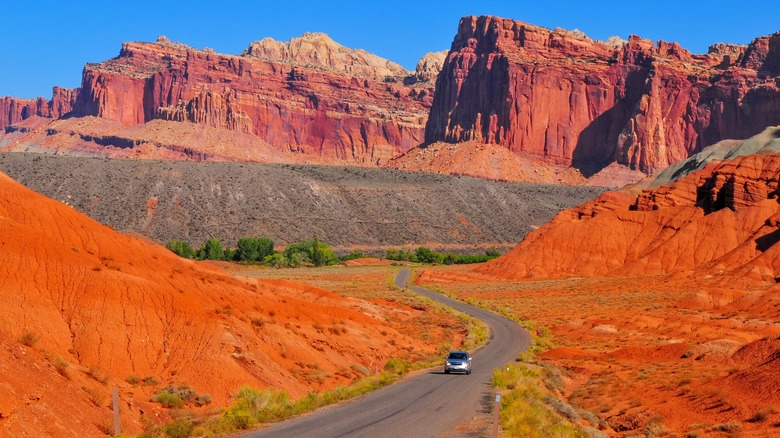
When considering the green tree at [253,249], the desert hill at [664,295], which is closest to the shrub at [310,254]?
the green tree at [253,249]

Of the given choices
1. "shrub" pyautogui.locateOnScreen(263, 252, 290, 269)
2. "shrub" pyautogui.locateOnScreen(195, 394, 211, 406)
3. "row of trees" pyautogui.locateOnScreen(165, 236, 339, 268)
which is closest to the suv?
"shrub" pyautogui.locateOnScreen(195, 394, 211, 406)

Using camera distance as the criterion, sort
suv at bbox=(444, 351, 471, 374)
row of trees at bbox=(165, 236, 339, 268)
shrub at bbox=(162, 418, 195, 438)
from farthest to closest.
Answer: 1. row of trees at bbox=(165, 236, 339, 268)
2. suv at bbox=(444, 351, 471, 374)
3. shrub at bbox=(162, 418, 195, 438)

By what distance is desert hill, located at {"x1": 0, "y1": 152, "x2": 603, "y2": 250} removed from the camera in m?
138

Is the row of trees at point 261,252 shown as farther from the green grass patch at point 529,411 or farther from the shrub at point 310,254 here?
the green grass patch at point 529,411

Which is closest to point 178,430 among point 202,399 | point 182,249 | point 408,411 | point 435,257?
point 202,399

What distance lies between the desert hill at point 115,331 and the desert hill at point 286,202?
10063 centimetres

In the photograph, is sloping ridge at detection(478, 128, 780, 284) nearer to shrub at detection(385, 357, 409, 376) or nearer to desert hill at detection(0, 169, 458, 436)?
shrub at detection(385, 357, 409, 376)

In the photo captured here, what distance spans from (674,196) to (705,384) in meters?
82.0

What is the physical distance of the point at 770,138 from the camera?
383 ft

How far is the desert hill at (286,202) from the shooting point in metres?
138

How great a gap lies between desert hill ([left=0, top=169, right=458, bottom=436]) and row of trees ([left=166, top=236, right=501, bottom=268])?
83327 millimetres

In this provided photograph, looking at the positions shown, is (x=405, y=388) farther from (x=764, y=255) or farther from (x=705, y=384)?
(x=764, y=255)

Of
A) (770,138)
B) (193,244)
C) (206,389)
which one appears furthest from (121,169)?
(206,389)

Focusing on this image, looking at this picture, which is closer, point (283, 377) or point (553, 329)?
point (283, 377)
